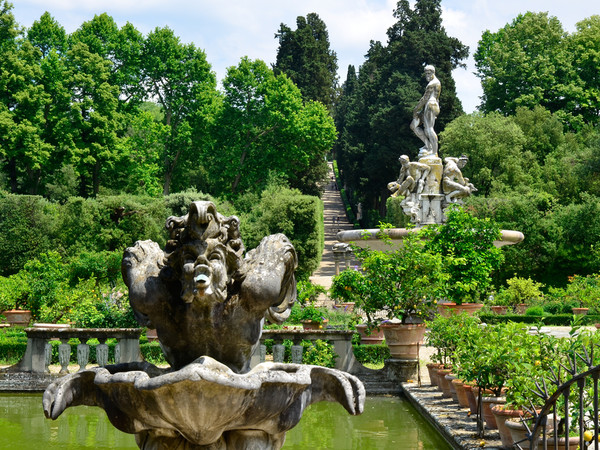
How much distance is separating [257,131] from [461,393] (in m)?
35.7

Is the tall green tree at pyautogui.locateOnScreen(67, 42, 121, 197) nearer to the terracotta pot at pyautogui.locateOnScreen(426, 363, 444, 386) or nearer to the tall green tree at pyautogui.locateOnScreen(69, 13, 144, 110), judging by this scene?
the tall green tree at pyautogui.locateOnScreen(69, 13, 144, 110)

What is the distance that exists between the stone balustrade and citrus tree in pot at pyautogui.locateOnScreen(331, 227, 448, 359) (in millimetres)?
3922

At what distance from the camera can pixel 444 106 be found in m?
47.2

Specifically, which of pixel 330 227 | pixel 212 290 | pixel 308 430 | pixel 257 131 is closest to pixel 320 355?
pixel 308 430

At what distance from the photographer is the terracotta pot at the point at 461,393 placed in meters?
9.26

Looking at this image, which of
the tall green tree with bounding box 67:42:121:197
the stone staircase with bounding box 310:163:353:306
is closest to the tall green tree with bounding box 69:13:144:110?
the tall green tree with bounding box 67:42:121:197

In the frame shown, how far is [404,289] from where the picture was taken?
40.2 ft

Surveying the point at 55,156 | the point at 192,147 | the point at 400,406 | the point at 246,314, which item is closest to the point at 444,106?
the point at 192,147

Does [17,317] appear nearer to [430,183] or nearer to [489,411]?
[430,183]

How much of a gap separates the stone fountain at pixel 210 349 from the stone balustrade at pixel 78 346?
8.41 m

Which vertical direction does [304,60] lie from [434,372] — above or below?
above

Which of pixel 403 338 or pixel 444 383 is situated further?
pixel 403 338

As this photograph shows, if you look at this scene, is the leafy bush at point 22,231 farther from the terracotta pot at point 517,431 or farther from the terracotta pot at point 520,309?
the terracotta pot at point 517,431

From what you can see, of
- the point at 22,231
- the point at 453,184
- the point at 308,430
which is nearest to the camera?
the point at 308,430
